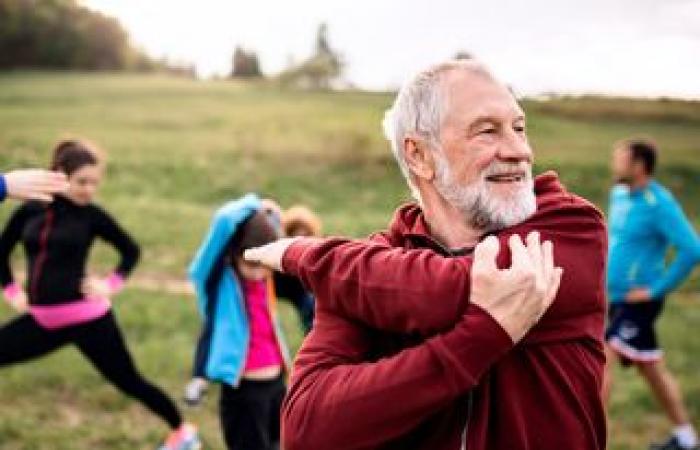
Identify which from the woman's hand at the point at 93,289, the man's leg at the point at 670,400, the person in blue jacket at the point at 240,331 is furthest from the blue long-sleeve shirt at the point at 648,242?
the woman's hand at the point at 93,289

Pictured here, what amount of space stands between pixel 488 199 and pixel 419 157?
Result: 0.72ft

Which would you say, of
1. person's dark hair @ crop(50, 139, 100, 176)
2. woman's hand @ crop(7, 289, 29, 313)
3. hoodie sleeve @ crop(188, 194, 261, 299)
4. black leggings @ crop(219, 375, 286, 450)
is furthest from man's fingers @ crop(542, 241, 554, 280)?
woman's hand @ crop(7, 289, 29, 313)

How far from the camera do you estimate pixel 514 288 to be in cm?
156

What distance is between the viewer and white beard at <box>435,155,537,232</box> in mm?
1828

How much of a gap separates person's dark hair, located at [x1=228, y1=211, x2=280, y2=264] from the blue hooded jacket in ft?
0.11

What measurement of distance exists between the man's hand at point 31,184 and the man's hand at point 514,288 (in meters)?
2.53

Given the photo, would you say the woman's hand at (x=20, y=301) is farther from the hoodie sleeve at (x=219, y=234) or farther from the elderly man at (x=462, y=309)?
the elderly man at (x=462, y=309)

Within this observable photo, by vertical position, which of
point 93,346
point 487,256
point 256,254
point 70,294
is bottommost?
→ point 93,346

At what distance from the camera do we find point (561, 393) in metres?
1.70

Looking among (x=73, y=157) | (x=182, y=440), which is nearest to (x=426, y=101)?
(x=73, y=157)

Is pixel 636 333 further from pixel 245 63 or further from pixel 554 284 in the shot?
pixel 245 63

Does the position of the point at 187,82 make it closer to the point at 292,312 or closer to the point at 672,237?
the point at 292,312

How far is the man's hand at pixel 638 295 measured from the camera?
6.38 metres

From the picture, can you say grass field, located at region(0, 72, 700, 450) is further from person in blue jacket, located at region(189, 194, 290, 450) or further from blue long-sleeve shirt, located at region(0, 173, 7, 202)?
blue long-sleeve shirt, located at region(0, 173, 7, 202)
